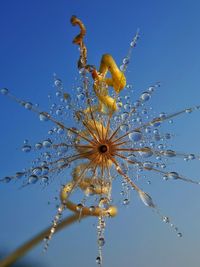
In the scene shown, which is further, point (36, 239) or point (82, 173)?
point (36, 239)

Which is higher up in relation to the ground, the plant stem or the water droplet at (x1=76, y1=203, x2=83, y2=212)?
the plant stem

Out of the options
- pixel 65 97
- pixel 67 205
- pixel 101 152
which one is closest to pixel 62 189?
pixel 67 205

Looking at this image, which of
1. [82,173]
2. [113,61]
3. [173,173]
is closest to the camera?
[173,173]

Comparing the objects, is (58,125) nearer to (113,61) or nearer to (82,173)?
(82,173)

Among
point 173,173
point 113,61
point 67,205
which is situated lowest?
point 173,173

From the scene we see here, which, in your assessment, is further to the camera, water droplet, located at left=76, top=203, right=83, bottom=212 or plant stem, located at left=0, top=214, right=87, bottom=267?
plant stem, located at left=0, top=214, right=87, bottom=267

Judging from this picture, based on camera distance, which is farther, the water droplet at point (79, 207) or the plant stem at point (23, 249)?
the plant stem at point (23, 249)

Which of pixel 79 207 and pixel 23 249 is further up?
pixel 23 249

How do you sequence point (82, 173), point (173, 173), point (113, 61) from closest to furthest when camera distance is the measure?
point (173, 173) < point (82, 173) < point (113, 61)

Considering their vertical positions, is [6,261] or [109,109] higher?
[109,109]

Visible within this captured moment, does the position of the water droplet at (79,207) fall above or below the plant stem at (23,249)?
below

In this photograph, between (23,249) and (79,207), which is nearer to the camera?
(79,207)
